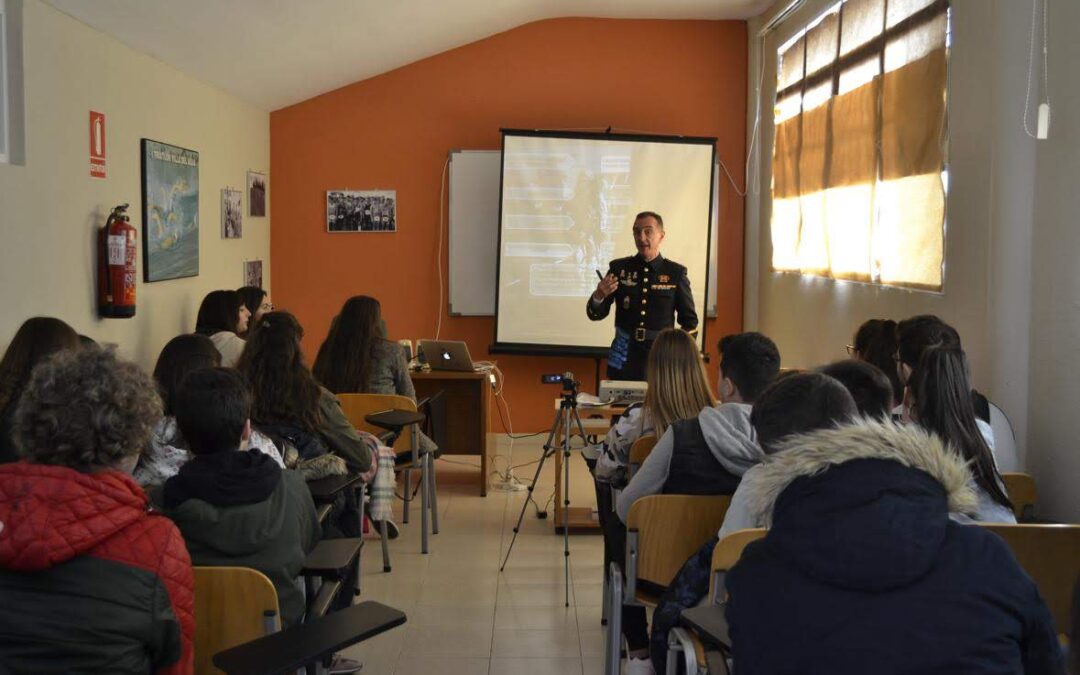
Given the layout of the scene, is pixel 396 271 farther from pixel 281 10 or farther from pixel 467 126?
pixel 281 10

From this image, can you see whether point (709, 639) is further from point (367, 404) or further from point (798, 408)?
point (367, 404)

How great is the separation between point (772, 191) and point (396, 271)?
2977 millimetres

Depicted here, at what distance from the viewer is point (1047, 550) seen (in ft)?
8.05

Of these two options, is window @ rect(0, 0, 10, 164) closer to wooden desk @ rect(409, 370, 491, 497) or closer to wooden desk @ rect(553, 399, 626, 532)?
wooden desk @ rect(553, 399, 626, 532)

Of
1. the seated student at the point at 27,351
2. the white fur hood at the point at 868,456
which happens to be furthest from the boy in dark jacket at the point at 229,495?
the white fur hood at the point at 868,456

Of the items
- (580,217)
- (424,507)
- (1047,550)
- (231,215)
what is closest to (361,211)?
(231,215)

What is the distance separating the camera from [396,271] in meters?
8.49

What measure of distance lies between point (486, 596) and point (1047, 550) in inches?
106

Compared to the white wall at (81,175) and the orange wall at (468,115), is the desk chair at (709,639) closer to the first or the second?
the white wall at (81,175)

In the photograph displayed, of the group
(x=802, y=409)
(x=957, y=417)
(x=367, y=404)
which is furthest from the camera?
(x=367, y=404)

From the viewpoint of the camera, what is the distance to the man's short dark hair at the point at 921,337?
137 inches

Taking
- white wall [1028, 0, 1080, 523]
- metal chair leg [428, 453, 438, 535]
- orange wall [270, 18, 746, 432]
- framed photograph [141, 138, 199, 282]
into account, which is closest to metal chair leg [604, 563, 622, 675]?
white wall [1028, 0, 1080, 523]

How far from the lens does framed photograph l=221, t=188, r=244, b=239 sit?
7.05 m

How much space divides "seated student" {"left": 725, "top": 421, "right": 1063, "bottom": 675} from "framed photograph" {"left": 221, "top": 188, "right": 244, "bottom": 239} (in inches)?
239
